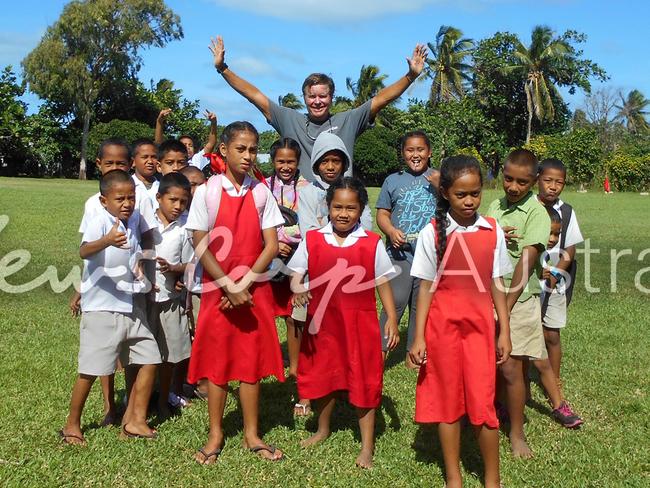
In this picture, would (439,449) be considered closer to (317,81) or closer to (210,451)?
(210,451)

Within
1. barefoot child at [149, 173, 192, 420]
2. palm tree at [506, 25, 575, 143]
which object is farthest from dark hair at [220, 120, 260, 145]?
palm tree at [506, 25, 575, 143]

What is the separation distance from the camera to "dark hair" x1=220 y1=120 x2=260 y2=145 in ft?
13.4

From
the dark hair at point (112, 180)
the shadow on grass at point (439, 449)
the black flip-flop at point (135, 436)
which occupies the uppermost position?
the dark hair at point (112, 180)

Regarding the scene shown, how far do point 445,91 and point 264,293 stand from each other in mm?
52042

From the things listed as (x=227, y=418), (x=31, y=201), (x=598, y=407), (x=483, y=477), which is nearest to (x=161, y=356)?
(x=227, y=418)

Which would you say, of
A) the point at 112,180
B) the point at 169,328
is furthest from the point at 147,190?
the point at 169,328

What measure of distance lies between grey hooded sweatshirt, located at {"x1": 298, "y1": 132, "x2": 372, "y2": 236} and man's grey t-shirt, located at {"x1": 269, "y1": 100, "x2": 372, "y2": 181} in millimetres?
182

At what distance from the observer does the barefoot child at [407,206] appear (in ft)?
17.5

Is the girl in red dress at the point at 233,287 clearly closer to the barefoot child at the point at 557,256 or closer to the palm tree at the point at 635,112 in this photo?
the barefoot child at the point at 557,256

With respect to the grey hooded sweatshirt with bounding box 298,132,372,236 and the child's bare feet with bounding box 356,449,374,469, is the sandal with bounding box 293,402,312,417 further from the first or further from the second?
the grey hooded sweatshirt with bounding box 298,132,372,236

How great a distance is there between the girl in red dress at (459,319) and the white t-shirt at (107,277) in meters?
1.73

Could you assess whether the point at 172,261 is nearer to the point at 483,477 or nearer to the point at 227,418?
the point at 227,418

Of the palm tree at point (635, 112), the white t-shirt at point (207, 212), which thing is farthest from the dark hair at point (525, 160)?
the palm tree at point (635, 112)

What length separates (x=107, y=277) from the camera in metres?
4.14
